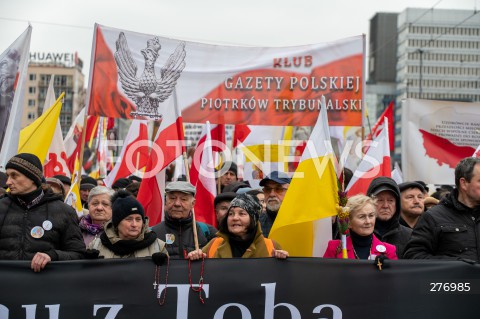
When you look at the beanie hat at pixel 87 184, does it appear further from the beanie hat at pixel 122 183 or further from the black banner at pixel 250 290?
the black banner at pixel 250 290

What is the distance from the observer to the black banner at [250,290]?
5266 millimetres

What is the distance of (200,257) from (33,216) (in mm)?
1120

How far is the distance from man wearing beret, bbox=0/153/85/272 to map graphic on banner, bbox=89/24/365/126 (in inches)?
130

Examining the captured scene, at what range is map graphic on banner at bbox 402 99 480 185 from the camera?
9.97 meters

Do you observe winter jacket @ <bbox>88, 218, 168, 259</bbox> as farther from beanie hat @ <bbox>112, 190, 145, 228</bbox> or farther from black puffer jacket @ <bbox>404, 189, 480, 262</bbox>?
black puffer jacket @ <bbox>404, 189, 480, 262</bbox>

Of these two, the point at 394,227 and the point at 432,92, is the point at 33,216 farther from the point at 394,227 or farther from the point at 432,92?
the point at 432,92

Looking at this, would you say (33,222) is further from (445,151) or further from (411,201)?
(445,151)

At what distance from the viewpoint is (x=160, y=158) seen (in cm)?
711

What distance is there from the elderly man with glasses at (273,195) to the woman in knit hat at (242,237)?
1.61 metres

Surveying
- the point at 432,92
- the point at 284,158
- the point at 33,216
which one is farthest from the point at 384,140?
the point at 432,92

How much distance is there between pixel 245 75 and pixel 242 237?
3924mm

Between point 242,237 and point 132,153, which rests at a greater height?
point 132,153

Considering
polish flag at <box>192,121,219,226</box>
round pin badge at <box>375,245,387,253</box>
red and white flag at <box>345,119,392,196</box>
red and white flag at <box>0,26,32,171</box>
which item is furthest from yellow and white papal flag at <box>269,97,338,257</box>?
red and white flag at <box>0,26,32,171</box>

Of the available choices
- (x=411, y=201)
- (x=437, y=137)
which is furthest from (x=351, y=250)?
(x=437, y=137)
